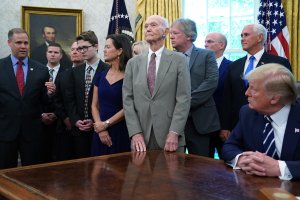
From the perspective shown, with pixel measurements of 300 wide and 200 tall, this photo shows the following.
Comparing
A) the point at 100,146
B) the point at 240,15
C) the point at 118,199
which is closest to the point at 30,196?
the point at 118,199

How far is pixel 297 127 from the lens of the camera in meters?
2.24

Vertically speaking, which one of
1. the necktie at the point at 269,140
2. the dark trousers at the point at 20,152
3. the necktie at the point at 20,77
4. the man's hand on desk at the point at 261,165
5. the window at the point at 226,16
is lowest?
the dark trousers at the point at 20,152

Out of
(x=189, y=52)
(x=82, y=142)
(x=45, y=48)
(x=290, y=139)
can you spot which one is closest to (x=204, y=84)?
(x=189, y=52)

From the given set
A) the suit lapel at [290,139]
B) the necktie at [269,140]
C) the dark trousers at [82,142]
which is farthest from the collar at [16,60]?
the suit lapel at [290,139]

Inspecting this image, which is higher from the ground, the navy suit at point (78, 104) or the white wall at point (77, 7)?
the white wall at point (77, 7)

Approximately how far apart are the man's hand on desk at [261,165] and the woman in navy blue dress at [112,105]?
1.56m

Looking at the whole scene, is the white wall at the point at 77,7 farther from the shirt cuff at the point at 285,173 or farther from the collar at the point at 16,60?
the shirt cuff at the point at 285,173

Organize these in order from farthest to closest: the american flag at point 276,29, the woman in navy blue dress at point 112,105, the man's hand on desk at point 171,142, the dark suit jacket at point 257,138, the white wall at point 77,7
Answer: the white wall at point 77,7 < the american flag at point 276,29 < the woman in navy blue dress at point 112,105 < the man's hand on desk at point 171,142 < the dark suit jacket at point 257,138

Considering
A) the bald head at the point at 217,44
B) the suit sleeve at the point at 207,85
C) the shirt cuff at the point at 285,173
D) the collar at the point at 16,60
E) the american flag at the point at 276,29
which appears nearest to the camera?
the shirt cuff at the point at 285,173

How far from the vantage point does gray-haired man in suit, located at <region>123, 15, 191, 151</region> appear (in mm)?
3215

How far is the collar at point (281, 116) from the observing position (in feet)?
7.54

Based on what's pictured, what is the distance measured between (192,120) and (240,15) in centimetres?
327

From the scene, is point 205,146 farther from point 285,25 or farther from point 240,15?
point 240,15

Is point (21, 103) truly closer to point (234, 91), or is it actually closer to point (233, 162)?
point (234, 91)
